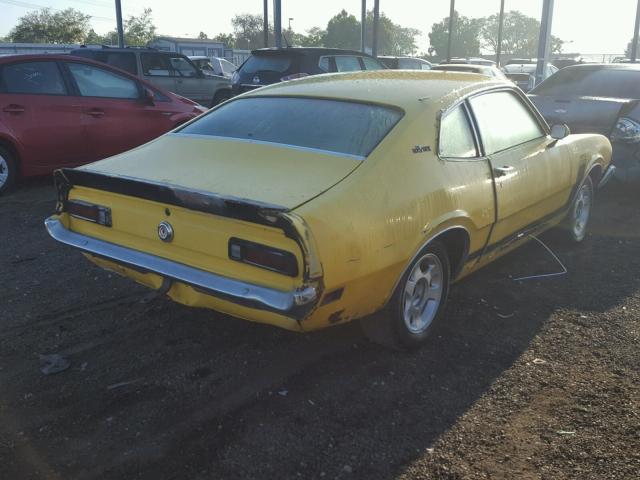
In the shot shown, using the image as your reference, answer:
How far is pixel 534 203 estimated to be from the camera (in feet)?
15.7

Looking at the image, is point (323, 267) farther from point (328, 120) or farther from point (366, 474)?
point (328, 120)

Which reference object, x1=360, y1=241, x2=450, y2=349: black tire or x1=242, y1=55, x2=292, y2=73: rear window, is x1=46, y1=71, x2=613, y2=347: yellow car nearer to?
x1=360, y1=241, x2=450, y2=349: black tire

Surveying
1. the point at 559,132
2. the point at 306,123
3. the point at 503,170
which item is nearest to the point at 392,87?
the point at 306,123

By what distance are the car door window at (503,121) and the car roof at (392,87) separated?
10 cm

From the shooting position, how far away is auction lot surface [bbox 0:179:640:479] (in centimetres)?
281

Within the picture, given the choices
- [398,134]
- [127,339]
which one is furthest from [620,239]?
[127,339]

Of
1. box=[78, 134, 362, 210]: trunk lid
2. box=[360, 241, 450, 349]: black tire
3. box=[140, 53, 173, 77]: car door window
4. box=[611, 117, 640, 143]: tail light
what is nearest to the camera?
box=[78, 134, 362, 210]: trunk lid

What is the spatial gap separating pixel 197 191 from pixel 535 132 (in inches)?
118

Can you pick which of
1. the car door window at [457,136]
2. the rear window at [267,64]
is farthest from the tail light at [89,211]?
the rear window at [267,64]

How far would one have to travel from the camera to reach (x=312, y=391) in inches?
133

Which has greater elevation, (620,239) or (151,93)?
(151,93)

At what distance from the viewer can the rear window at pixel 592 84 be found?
26.8 ft

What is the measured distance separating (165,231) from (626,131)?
5876 mm

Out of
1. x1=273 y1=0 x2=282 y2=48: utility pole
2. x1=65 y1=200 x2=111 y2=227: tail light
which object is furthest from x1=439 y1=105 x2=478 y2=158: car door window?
x1=273 y1=0 x2=282 y2=48: utility pole
